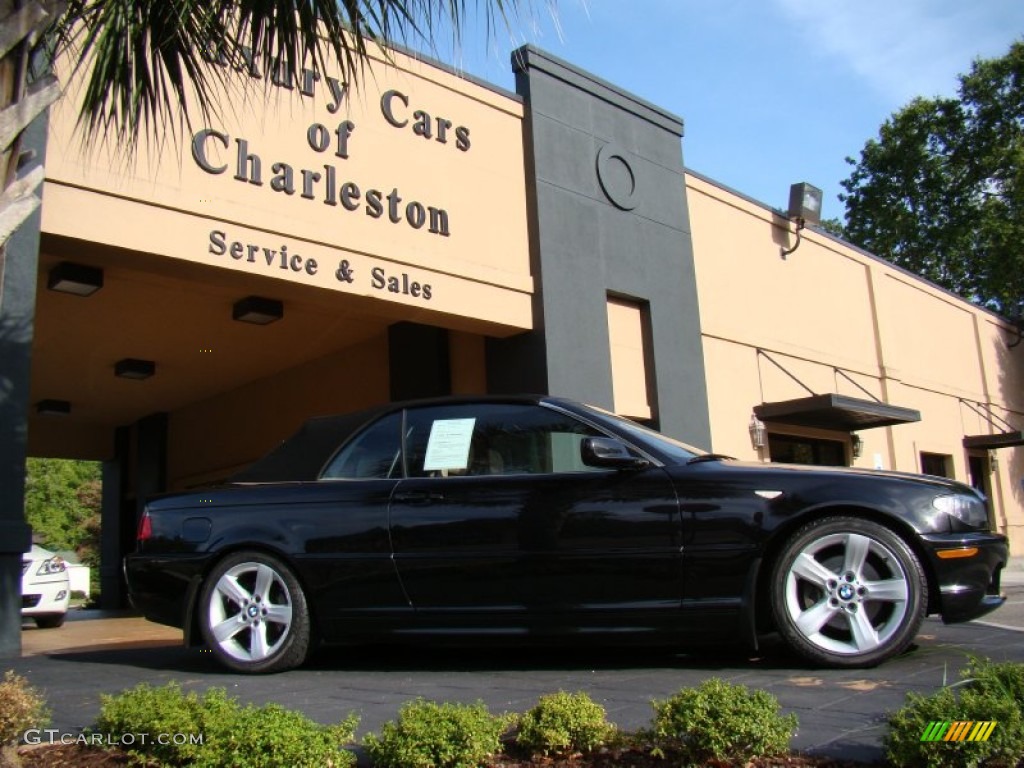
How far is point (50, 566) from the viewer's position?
37.9 ft

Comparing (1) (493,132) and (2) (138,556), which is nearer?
(2) (138,556)

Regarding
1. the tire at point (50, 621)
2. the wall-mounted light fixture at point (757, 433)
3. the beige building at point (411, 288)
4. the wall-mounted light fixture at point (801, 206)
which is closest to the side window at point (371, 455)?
the beige building at point (411, 288)

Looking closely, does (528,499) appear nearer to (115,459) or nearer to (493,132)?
(493,132)

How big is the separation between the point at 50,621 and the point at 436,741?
10.5 metres

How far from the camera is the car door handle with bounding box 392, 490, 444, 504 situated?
512 cm

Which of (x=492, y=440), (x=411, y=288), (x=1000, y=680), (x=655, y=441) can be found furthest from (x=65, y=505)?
(x=1000, y=680)

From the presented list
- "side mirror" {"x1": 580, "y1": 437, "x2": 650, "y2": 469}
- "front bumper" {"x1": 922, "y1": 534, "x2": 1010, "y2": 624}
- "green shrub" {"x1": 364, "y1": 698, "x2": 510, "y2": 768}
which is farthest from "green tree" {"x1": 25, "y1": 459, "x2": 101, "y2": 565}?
"green shrub" {"x1": 364, "y1": 698, "x2": 510, "y2": 768}

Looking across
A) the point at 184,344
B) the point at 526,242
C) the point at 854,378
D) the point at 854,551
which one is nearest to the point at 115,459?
the point at 184,344

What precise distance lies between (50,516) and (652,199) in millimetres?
40530

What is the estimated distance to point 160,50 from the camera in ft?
14.3

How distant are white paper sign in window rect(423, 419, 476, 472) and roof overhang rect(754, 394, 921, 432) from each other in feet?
30.5

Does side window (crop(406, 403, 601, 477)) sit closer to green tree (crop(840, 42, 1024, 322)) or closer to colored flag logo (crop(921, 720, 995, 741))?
colored flag logo (crop(921, 720, 995, 741))

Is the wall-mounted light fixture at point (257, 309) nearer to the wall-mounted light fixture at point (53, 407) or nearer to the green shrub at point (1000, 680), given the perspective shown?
the wall-mounted light fixture at point (53, 407)

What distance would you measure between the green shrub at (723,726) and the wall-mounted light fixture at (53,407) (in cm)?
1497
